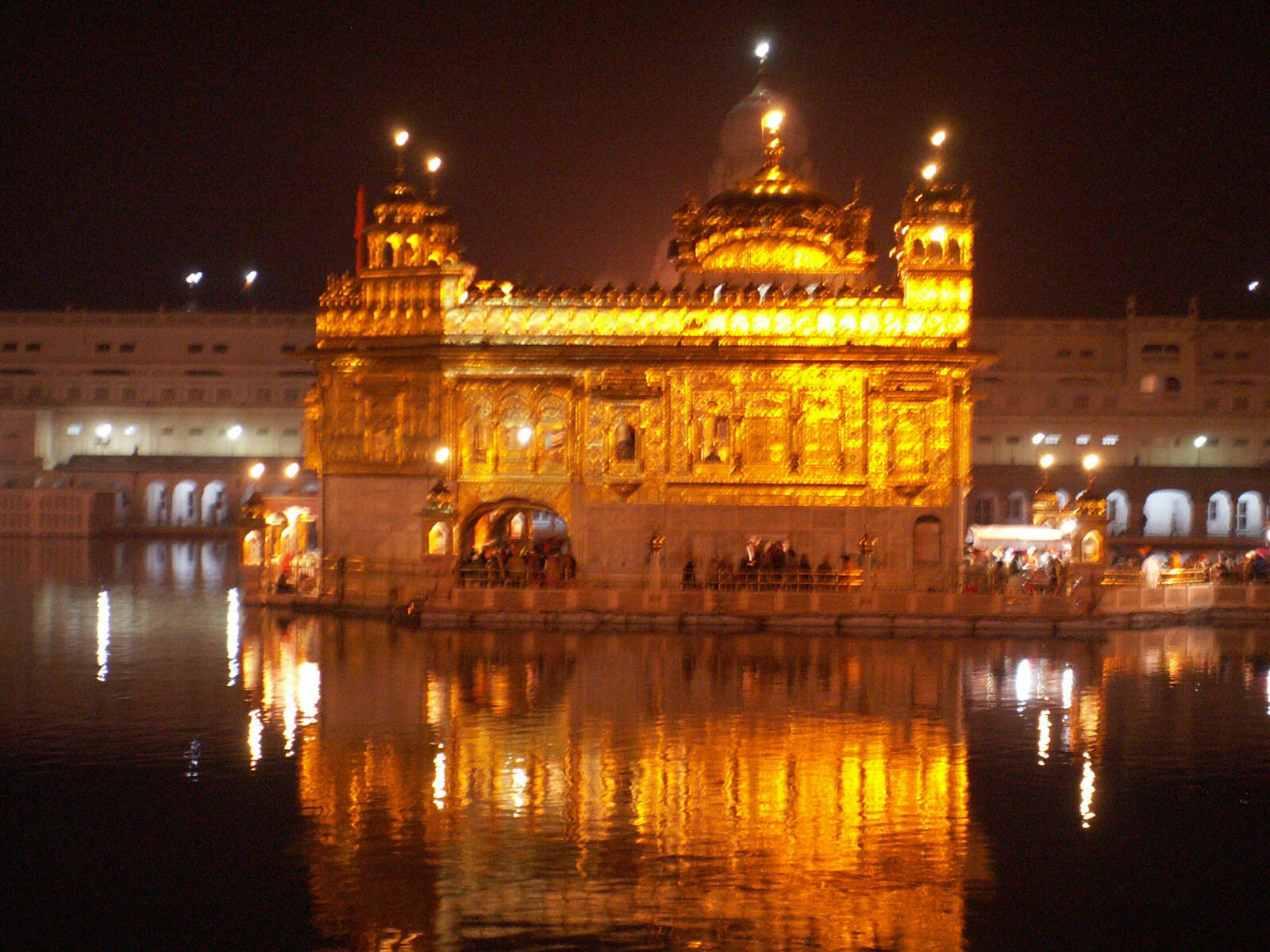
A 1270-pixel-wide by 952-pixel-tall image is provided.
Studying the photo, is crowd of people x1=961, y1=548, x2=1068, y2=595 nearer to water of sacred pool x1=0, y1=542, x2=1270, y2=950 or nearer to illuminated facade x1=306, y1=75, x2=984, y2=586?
illuminated facade x1=306, y1=75, x2=984, y2=586

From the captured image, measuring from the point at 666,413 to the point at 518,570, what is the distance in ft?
14.1

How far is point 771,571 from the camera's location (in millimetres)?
29844

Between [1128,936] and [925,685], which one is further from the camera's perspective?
[925,685]

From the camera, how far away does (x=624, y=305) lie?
3169cm

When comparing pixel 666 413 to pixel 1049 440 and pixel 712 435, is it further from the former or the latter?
pixel 1049 440

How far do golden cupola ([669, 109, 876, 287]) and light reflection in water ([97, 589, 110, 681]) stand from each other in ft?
44.4

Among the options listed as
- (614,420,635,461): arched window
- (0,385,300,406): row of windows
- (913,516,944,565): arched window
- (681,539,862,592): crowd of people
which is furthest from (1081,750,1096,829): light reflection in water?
(0,385,300,406): row of windows

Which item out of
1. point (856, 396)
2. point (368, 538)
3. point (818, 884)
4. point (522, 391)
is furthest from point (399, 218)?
point (818, 884)

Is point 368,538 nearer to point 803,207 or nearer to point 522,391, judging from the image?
point 522,391

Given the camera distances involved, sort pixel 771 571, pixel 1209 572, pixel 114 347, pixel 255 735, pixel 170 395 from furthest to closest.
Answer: pixel 114 347, pixel 170 395, pixel 1209 572, pixel 771 571, pixel 255 735

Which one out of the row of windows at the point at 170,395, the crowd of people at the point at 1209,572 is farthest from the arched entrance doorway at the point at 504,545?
the row of windows at the point at 170,395

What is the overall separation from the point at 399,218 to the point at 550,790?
62.9 feet

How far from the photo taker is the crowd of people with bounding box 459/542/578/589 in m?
30.1

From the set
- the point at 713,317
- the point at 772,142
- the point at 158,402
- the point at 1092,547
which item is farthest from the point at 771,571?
the point at 158,402
